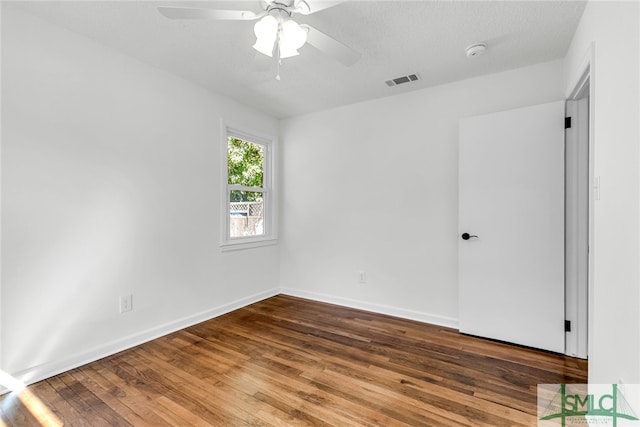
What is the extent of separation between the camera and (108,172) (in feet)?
7.75

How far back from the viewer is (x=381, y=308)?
333 cm

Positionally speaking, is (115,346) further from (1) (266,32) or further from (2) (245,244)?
(1) (266,32)

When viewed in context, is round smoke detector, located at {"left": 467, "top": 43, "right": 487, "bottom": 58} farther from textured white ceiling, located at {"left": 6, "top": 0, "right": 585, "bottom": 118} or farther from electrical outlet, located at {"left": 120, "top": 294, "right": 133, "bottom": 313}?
electrical outlet, located at {"left": 120, "top": 294, "right": 133, "bottom": 313}

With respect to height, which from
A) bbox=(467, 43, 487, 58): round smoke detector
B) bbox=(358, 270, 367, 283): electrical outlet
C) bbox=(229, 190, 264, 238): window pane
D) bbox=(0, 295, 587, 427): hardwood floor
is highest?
bbox=(467, 43, 487, 58): round smoke detector

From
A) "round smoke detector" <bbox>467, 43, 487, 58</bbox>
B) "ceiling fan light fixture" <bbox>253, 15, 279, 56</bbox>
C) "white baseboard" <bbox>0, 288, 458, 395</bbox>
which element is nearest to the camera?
"ceiling fan light fixture" <bbox>253, 15, 279, 56</bbox>

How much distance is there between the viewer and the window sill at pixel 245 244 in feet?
11.0

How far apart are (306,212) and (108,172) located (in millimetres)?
2184

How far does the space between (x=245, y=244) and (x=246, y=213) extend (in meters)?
0.40

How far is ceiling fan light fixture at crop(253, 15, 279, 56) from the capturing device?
154cm

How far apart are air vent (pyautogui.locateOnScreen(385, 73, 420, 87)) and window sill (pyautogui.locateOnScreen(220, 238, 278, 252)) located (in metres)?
2.35

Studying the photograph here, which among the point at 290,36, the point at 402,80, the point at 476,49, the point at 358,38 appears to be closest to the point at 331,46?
the point at 290,36

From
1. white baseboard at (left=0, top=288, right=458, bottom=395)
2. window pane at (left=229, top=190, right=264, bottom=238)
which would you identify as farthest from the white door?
window pane at (left=229, top=190, right=264, bottom=238)

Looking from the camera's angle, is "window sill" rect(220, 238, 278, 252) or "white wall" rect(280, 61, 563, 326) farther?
"window sill" rect(220, 238, 278, 252)

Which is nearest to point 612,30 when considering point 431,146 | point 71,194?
point 431,146
